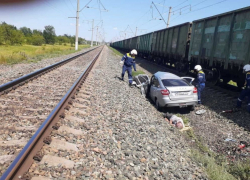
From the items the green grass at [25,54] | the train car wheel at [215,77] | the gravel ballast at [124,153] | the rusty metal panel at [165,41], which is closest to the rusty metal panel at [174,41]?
the rusty metal panel at [165,41]

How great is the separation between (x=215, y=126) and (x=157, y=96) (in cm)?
238

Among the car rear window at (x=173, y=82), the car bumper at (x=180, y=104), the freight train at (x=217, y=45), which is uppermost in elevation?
the freight train at (x=217, y=45)

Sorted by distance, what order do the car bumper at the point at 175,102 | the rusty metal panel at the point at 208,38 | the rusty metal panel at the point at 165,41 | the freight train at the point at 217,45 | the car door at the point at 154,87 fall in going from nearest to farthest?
the car bumper at the point at 175,102
the car door at the point at 154,87
the freight train at the point at 217,45
the rusty metal panel at the point at 208,38
the rusty metal panel at the point at 165,41

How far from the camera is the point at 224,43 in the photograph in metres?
9.88

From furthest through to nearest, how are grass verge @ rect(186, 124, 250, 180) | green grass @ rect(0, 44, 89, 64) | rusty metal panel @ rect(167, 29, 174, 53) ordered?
rusty metal panel @ rect(167, 29, 174, 53)
green grass @ rect(0, 44, 89, 64)
grass verge @ rect(186, 124, 250, 180)

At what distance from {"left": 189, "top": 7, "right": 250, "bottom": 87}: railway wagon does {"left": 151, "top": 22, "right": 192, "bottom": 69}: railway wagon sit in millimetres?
1625

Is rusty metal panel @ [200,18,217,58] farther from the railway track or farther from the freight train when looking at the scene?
the railway track

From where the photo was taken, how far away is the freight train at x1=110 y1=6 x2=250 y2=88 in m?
8.84

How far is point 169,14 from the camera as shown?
26.2 m

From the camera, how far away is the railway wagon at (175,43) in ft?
48.9

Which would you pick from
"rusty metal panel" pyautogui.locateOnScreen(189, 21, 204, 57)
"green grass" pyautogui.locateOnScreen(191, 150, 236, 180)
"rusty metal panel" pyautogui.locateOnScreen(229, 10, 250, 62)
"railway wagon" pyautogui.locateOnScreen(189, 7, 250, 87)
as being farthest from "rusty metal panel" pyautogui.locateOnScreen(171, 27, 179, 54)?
"green grass" pyautogui.locateOnScreen(191, 150, 236, 180)

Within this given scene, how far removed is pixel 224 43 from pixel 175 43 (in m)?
7.16

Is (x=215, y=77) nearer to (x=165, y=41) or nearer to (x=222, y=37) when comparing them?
(x=222, y=37)

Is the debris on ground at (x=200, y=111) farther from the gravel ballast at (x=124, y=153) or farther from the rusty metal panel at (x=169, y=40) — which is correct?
the rusty metal panel at (x=169, y=40)
